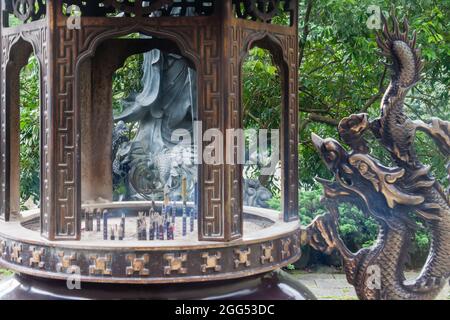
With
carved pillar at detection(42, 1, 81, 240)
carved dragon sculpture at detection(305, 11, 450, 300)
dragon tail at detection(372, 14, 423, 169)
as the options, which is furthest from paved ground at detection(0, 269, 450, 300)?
carved pillar at detection(42, 1, 81, 240)

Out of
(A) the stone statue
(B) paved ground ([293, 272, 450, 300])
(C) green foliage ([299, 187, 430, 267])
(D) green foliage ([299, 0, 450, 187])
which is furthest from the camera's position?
(C) green foliage ([299, 187, 430, 267])

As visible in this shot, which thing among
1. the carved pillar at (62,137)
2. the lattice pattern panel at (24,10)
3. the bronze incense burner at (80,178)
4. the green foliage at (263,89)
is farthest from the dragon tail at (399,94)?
the green foliage at (263,89)

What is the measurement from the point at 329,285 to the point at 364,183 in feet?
13.9

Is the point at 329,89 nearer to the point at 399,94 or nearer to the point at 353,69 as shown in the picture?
the point at 353,69

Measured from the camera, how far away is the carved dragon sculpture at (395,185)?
367 cm

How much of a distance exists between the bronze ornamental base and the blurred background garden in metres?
4.11

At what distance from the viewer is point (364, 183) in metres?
3.72

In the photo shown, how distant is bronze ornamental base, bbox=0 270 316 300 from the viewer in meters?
3.27

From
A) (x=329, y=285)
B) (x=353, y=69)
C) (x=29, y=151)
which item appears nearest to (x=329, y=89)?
(x=353, y=69)

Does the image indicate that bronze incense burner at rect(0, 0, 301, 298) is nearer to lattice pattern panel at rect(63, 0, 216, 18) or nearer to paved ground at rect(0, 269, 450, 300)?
lattice pattern panel at rect(63, 0, 216, 18)

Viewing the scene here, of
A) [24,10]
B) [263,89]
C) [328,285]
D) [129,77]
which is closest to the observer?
[24,10]

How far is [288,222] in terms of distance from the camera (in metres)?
3.87

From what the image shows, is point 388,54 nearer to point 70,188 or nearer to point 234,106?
point 234,106

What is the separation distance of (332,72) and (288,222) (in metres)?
5.38
